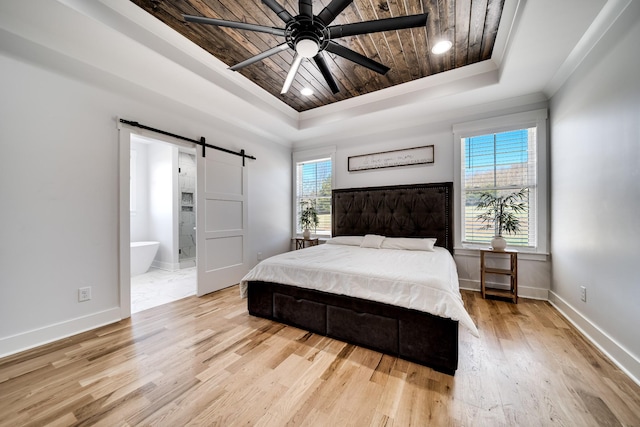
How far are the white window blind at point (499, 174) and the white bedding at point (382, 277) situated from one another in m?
1.04

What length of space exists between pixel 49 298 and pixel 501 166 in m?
5.22

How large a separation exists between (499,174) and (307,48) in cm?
308

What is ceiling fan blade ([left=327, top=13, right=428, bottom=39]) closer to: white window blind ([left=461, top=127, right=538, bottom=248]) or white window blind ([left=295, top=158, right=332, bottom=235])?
white window blind ([left=461, top=127, right=538, bottom=248])

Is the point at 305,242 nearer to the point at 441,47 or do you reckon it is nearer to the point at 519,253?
the point at 519,253

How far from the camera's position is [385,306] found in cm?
190

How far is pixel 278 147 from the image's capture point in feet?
15.4

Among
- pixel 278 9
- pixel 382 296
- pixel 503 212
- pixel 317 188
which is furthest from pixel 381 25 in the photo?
pixel 317 188

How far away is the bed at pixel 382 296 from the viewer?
169 cm

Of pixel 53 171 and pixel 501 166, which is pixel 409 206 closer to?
pixel 501 166

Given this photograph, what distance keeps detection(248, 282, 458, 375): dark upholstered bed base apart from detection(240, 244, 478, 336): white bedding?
8cm

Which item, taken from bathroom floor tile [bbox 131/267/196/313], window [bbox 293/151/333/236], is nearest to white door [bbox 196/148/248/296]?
bathroom floor tile [bbox 131/267/196/313]

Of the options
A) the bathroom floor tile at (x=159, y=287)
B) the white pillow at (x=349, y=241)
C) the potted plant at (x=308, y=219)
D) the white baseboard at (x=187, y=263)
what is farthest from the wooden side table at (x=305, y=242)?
the white baseboard at (x=187, y=263)

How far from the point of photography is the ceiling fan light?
65.4 inches

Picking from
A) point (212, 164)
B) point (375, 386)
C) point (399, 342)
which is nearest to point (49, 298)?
point (212, 164)
